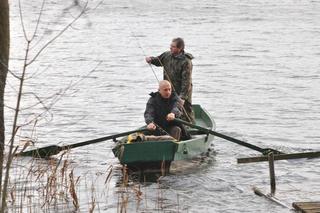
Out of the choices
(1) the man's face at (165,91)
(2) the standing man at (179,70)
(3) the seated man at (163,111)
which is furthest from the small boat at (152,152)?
(2) the standing man at (179,70)

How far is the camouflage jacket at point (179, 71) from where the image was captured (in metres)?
15.7

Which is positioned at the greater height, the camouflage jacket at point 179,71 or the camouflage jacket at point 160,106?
the camouflage jacket at point 179,71

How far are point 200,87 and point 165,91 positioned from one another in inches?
616

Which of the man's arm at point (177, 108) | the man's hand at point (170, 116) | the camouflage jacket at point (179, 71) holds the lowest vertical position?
the man's hand at point (170, 116)

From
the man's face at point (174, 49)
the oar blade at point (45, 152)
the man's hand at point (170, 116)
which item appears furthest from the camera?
the man's face at point (174, 49)

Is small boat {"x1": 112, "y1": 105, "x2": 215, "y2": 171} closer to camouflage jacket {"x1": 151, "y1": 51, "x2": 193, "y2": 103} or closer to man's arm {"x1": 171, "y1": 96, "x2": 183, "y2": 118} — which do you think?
man's arm {"x1": 171, "y1": 96, "x2": 183, "y2": 118}

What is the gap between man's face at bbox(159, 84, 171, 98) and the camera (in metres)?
14.3

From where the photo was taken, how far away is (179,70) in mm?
15742

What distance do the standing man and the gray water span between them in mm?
1320

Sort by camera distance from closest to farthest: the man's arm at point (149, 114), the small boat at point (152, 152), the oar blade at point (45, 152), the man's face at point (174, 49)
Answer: the small boat at point (152, 152) < the man's arm at point (149, 114) < the oar blade at point (45, 152) < the man's face at point (174, 49)

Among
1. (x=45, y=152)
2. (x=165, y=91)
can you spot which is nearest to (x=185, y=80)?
(x=165, y=91)

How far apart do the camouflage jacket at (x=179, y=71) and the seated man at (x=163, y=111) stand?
112 centimetres

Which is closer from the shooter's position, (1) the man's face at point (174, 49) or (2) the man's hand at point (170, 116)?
(2) the man's hand at point (170, 116)

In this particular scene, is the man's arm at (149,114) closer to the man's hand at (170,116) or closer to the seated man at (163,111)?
the seated man at (163,111)
